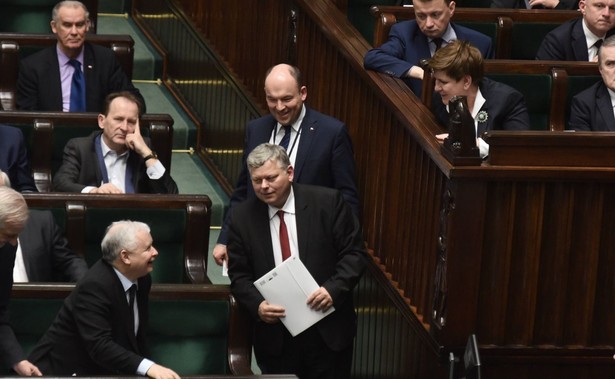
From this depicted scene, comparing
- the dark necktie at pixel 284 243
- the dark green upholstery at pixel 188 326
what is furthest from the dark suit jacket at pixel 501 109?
the dark green upholstery at pixel 188 326

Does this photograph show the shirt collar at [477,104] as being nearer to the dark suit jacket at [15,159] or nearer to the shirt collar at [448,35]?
the shirt collar at [448,35]

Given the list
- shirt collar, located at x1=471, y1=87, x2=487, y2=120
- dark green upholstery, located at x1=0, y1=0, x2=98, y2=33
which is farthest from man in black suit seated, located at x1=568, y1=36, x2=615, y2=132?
dark green upholstery, located at x1=0, y1=0, x2=98, y2=33

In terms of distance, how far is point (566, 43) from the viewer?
478 centimetres

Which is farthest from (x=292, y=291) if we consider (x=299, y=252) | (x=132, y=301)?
(x=132, y=301)

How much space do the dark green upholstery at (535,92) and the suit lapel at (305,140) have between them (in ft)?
2.01

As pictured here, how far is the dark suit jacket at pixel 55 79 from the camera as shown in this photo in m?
5.21

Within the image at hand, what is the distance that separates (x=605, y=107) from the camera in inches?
163

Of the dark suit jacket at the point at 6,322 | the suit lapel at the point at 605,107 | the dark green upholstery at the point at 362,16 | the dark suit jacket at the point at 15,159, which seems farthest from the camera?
the dark green upholstery at the point at 362,16

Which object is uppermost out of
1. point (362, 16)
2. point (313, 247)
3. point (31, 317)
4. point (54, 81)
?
point (362, 16)

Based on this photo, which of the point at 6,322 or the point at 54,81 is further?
the point at 54,81

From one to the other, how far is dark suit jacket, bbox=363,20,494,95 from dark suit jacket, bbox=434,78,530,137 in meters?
0.38

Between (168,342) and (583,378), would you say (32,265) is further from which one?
(583,378)

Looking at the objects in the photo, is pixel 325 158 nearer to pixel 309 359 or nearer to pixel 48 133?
pixel 309 359

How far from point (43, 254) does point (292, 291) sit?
77 cm
